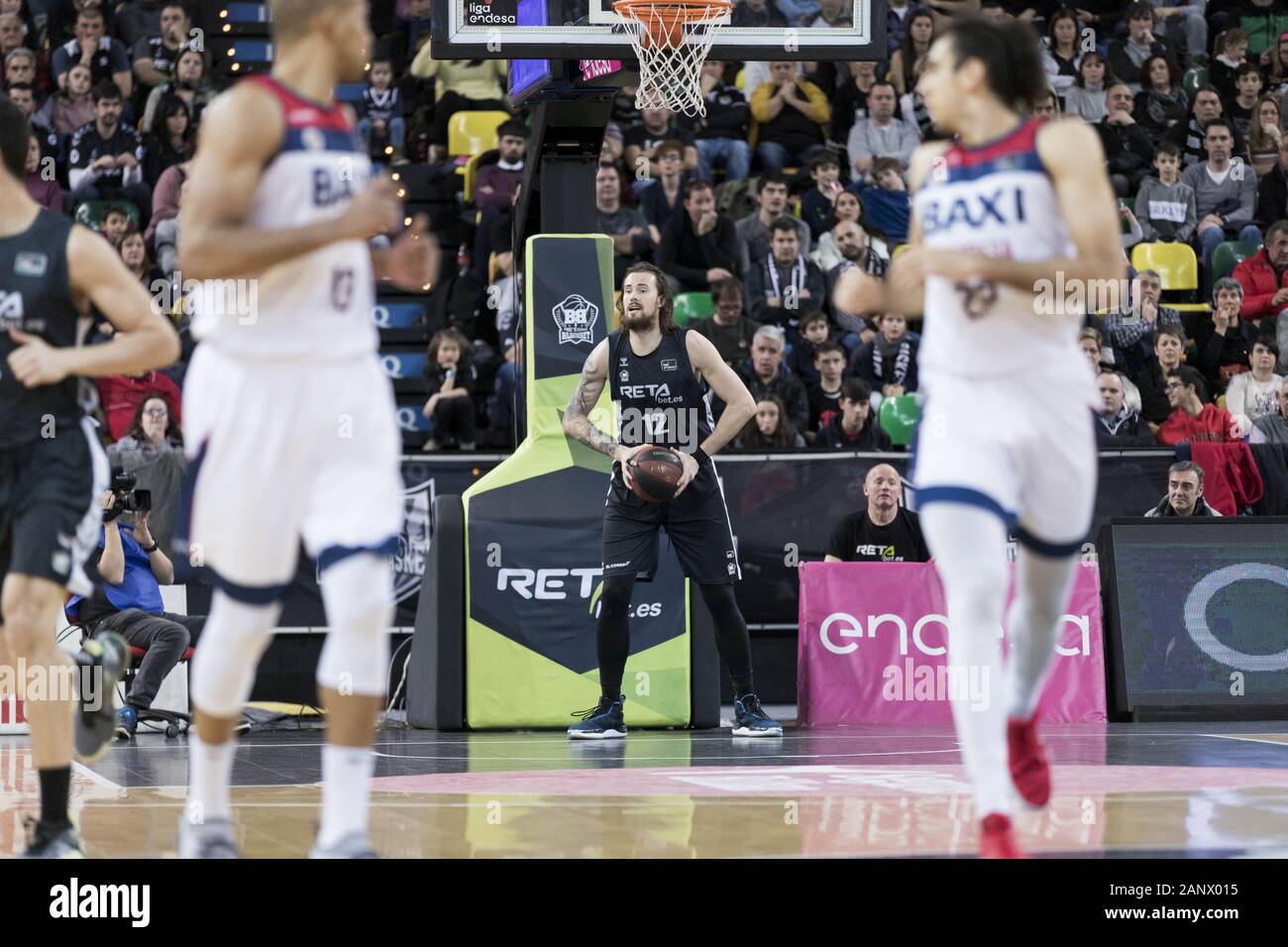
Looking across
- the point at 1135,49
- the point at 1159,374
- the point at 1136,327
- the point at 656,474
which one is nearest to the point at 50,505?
the point at 656,474

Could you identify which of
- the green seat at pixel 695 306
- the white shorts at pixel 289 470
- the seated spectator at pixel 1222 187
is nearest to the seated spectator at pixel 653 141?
the green seat at pixel 695 306

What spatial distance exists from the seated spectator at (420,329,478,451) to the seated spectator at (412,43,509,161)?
3478mm

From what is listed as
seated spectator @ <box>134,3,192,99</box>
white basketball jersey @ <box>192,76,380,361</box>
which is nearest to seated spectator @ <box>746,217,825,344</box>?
seated spectator @ <box>134,3,192,99</box>

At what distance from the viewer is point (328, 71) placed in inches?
202

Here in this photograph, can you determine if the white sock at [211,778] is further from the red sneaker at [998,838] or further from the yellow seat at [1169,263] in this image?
the yellow seat at [1169,263]

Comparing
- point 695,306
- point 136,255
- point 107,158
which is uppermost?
point 107,158

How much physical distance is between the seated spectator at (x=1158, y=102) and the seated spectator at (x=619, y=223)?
6233 mm

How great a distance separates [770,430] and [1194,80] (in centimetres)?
881

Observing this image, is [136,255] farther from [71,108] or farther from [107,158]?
[71,108]

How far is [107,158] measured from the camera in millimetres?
17453

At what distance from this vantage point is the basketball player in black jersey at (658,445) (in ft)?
36.0

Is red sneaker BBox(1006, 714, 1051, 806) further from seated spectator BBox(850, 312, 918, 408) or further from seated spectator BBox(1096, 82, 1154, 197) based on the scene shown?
seated spectator BBox(1096, 82, 1154, 197)

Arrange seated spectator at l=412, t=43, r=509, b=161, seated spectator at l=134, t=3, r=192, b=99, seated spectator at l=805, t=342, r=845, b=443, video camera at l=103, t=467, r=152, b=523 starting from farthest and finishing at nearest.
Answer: seated spectator at l=412, t=43, r=509, b=161
seated spectator at l=134, t=3, r=192, b=99
seated spectator at l=805, t=342, r=845, b=443
video camera at l=103, t=467, r=152, b=523

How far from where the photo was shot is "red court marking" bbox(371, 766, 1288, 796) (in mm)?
8016
